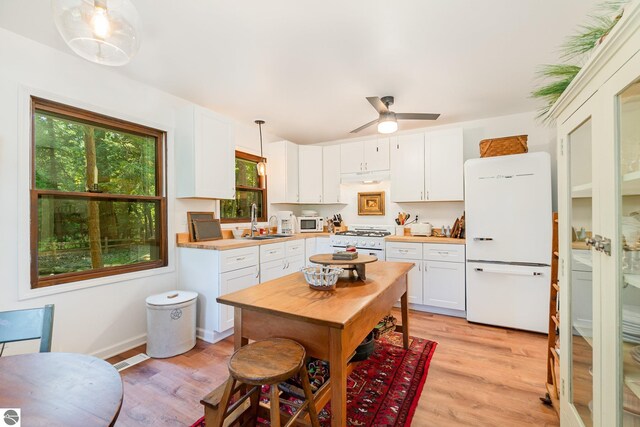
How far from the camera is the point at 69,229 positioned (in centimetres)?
235

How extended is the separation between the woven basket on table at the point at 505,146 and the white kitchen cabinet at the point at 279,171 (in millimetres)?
2638

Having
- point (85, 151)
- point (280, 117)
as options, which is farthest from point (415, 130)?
point (85, 151)

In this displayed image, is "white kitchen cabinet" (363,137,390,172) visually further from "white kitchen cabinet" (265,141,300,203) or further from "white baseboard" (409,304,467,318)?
"white baseboard" (409,304,467,318)

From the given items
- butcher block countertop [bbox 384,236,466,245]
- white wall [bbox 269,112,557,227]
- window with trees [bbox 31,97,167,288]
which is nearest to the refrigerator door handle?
butcher block countertop [bbox 384,236,466,245]

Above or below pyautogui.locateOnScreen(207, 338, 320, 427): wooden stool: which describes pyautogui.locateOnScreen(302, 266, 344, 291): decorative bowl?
above

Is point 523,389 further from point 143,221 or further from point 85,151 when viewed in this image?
point 85,151

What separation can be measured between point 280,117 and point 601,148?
3240mm

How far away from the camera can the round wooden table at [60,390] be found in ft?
2.46

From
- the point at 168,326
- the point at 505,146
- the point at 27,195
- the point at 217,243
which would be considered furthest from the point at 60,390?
the point at 505,146

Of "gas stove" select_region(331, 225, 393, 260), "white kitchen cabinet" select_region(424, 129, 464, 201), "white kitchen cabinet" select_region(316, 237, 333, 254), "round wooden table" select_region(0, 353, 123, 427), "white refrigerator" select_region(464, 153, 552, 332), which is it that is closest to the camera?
"round wooden table" select_region(0, 353, 123, 427)

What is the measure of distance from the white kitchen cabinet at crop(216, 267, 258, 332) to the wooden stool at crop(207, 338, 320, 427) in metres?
1.46

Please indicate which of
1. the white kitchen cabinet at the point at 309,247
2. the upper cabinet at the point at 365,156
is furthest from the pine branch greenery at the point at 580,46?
the white kitchen cabinet at the point at 309,247

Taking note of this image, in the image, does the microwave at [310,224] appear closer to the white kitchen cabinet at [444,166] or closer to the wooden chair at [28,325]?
the white kitchen cabinet at [444,166]

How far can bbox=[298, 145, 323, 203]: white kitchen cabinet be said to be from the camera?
4574 millimetres
